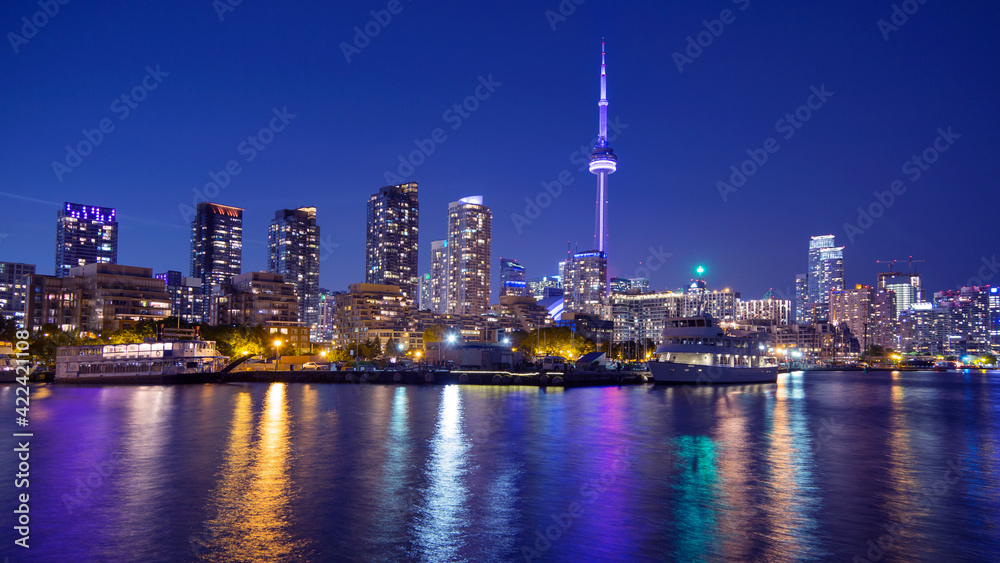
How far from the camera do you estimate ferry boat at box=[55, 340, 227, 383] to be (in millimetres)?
100613

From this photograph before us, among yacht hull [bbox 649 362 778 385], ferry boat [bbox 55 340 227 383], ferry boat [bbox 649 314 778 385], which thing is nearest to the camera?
yacht hull [bbox 649 362 778 385]

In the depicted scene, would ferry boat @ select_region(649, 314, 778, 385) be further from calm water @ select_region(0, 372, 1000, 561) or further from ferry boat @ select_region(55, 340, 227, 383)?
ferry boat @ select_region(55, 340, 227, 383)

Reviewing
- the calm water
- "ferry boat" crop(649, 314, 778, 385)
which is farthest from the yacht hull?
the calm water

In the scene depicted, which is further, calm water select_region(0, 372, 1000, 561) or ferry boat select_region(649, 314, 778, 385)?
ferry boat select_region(649, 314, 778, 385)

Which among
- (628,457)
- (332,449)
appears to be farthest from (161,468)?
(628,457)

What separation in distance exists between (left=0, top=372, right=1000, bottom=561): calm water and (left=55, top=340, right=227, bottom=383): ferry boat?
50.6 metres

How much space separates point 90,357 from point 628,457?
325ft

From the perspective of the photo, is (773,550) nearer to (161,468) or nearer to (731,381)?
(161,468)

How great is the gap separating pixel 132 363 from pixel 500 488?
9431cm

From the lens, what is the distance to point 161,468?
99.8 ft

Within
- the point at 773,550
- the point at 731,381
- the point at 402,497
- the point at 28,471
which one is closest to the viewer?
the point at 773,550

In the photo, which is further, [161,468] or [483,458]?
[483,458]

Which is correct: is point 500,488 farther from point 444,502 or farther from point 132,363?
point 132,363

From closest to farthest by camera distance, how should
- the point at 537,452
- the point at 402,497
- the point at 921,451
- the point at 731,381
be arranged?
the point at 402,497
the point at 537,452
the point at 921,451
the point at 731,381
